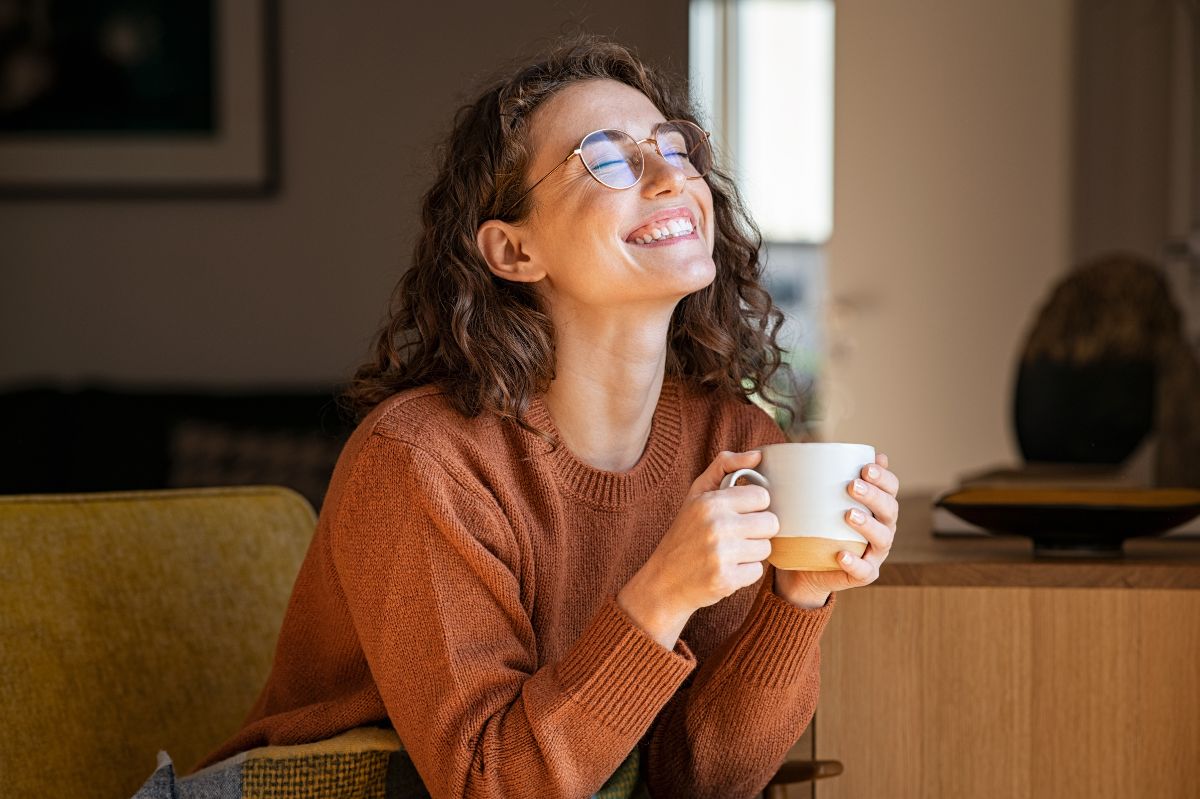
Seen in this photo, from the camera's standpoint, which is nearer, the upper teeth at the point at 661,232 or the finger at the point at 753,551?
the finger at the point at 753,551

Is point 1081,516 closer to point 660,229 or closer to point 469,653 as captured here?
point 660,229

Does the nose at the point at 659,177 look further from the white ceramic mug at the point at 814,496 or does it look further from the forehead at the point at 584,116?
the white ceramic mug at the point at 814,496

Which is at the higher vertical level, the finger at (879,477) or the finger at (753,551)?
the finger at (879,477)

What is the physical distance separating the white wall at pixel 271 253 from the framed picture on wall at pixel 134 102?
2.2 inches

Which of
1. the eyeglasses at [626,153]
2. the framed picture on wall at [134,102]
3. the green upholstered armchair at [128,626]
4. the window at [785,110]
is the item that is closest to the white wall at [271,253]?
the framed picture on wall at [134,102]

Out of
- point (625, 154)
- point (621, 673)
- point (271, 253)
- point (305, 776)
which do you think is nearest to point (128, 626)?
Result: point (305, 776)

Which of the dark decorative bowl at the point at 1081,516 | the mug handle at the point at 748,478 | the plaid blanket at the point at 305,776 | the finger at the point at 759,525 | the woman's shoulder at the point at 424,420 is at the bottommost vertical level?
the plaid blanket at the point at 305,776

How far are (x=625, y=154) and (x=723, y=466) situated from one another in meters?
0.35

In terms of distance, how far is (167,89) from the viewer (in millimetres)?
3354

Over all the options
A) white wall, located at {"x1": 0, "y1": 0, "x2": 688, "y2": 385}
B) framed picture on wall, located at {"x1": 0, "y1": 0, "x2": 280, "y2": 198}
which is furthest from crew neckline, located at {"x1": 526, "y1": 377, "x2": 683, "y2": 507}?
framed picture on wall, located at {"x1": 0, "y1": 0, "x2": 280, "y2": 198}

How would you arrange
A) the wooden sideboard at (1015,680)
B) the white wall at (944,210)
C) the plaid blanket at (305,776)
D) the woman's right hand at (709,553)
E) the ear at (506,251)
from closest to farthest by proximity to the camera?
the woman's right hand at (709,553), the plaid blanket at (305,776), the wooden sideboard at (1015,680), the ear at (506,251), the white wall at (944,210)

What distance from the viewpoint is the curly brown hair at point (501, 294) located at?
1.27 m

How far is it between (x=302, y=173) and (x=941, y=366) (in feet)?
8.29

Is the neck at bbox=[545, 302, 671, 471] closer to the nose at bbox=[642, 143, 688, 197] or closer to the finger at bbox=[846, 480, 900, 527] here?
the nose at bbox=[642, 143, 688, 197]
